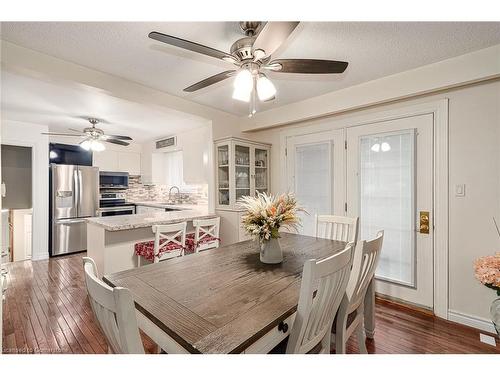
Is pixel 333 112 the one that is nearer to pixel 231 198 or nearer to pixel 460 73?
pixel 460 73

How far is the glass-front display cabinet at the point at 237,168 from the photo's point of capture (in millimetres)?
3338

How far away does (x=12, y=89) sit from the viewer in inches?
102

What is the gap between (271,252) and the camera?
5.23 ft

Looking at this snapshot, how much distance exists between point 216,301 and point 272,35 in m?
1.28

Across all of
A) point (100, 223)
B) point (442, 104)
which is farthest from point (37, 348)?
point (442, 104)

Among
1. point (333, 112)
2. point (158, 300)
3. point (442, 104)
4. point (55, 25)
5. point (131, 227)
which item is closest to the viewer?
point (158, 300)

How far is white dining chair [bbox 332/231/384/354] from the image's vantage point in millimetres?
1368

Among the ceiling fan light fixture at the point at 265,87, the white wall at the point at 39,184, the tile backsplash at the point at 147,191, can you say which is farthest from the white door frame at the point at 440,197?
the white wall at the point at 39,184

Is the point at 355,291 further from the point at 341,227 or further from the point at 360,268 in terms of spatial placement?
the point at 341,227

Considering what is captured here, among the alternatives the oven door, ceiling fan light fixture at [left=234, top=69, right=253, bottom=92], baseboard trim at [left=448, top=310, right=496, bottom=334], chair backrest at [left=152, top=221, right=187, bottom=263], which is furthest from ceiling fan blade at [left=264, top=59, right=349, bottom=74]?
the oven door

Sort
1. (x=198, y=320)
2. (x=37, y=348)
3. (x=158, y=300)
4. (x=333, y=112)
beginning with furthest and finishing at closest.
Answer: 1. (x=333, y=112)
2. (x=37, y=348)
3. (x=158, y=300)
4. (x=198, y=320)

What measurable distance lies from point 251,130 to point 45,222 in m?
3.81

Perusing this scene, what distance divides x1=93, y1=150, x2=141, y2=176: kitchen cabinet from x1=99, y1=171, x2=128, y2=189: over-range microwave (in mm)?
93

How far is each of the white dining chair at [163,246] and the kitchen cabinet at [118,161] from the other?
3114 millimetres
